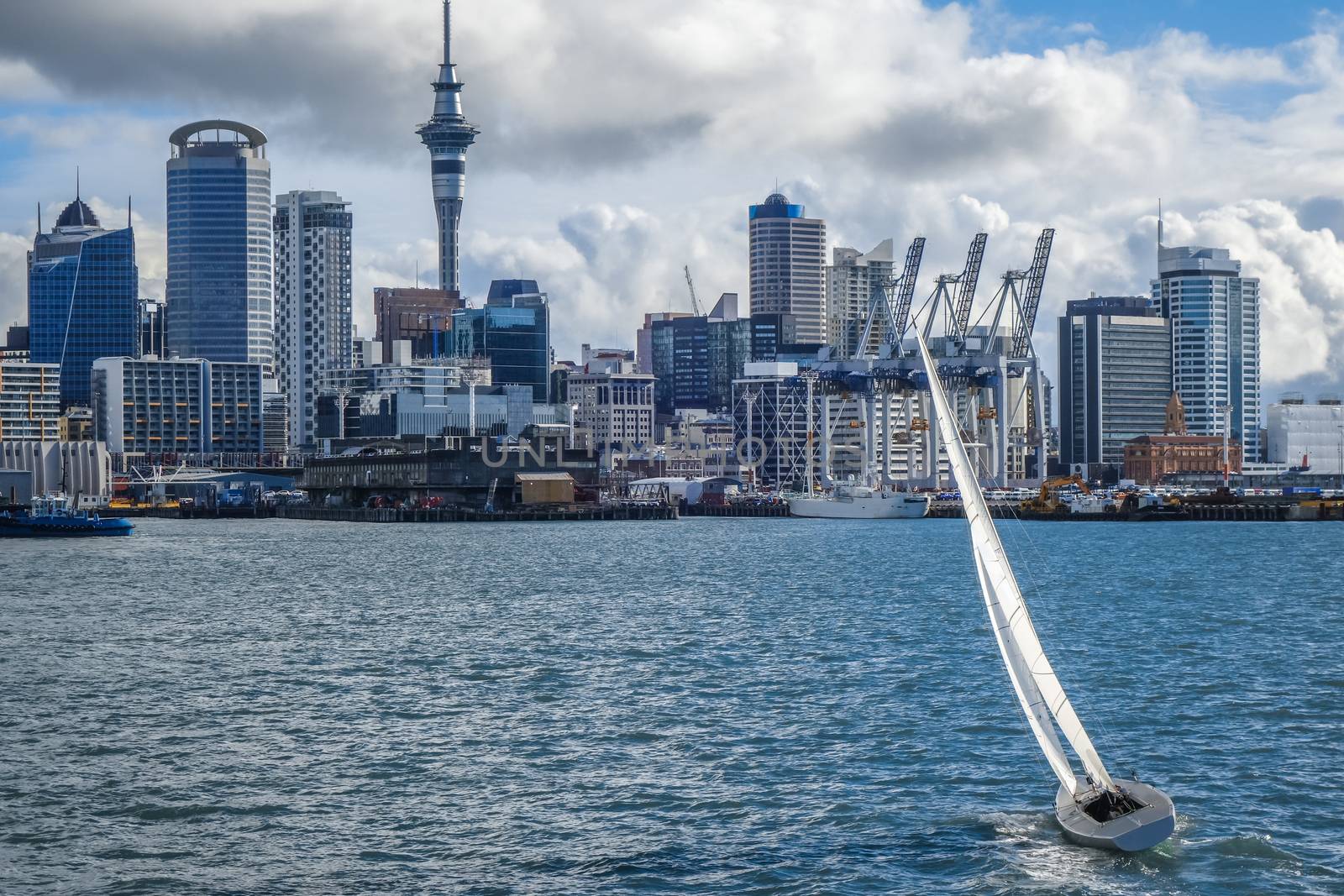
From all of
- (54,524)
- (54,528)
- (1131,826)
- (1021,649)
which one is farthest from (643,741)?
(54,528)

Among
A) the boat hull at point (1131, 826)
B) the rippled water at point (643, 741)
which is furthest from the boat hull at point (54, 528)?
the boat hull at point (1131, 826)

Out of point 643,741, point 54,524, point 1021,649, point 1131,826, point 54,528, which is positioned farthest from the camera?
point 54,528

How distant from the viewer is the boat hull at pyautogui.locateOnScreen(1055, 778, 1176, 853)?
101ft

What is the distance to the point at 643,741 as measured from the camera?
42062 millimetres

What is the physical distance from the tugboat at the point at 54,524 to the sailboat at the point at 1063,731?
142000 mm

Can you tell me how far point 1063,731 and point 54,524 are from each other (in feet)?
474

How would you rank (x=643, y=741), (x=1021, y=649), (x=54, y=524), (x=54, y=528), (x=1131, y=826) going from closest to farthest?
1. (x=1131, y=826)
2. (x=1021, y=649)
3. (x=643, y=741)
4. (x=54, y=524)
5. (x=54, y=528)

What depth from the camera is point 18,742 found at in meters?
42.1

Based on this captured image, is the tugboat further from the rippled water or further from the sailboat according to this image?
the sailboat

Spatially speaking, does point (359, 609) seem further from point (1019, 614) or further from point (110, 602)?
point (1019, 614)

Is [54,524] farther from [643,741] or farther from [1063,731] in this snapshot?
[1063,731]

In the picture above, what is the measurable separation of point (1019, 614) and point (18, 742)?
2459 cm

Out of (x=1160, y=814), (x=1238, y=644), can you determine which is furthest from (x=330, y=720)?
(x=1238, y=644)

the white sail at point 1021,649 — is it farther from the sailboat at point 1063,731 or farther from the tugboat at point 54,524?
the tugboat at point 54,524
